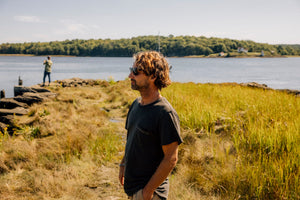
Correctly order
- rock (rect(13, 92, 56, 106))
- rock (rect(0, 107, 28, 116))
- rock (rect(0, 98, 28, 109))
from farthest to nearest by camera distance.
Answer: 1. rock (rect(13, 92, 56, 106))
2. rock (rect(0, 98, 28, 109))
3. rock (rect(0, 107, 28, 116))

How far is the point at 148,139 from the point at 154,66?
Answer: 0.58m

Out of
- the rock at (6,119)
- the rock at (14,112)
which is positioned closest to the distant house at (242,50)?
the rock at (14,112)

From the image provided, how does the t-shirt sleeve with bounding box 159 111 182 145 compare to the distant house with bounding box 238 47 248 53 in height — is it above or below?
below

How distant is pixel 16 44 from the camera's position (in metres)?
142

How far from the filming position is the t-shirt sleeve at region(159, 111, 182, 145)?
5.62 feet

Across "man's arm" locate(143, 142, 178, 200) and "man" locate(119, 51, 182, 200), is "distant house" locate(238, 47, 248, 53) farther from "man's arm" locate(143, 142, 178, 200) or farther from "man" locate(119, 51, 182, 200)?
"man's arm" locate(143, 142, 178, 200)

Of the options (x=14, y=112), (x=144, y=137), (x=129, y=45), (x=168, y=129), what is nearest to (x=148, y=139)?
(x=144, y=137)

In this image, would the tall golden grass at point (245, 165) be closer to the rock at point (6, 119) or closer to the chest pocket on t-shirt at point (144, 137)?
the chest pocket on t-shirt at point (144, 137)

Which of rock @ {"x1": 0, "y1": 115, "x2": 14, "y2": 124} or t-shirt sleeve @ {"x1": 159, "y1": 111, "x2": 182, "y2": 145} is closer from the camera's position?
t-shirt sleeve @ {"x1": 159, "y1": 111, "x2": 182, "y2": 145}

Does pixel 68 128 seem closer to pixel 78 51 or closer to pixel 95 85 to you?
pixel 95 85

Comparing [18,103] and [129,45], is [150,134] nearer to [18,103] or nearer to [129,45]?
[18,103]

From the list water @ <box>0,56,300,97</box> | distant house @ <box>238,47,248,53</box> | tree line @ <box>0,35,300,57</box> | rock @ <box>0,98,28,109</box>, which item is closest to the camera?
rock @ <box>0,98,28,109</box>

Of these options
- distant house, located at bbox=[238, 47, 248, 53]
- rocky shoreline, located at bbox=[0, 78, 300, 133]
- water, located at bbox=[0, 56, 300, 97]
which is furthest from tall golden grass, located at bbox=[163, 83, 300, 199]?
distant house, located at bbox=[238, 47, 248, 53]

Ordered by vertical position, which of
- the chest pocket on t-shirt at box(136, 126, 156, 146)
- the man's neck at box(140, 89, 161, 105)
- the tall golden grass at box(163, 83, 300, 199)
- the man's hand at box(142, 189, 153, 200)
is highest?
the man's neck at box(140, 89, 161, 105)
